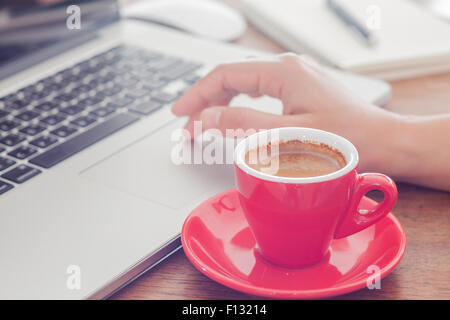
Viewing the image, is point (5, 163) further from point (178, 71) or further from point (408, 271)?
point (408, 271)

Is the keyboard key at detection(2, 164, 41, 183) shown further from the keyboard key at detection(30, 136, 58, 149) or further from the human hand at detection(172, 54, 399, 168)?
the human hand at detection(172, 54, 399, 168)

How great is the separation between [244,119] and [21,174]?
27cm

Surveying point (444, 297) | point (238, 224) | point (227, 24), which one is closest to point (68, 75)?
point (227, 24)

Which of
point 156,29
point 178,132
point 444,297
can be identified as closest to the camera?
point 444,297

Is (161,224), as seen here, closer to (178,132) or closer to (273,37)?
(178,132)

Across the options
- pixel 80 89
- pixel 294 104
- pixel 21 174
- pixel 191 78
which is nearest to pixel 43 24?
pixel 80 89

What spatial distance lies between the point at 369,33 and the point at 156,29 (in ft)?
1.38

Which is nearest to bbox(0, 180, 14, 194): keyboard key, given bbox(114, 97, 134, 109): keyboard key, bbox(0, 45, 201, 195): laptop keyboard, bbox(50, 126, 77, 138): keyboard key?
bbox(0, 45, 201, 195): laptop keyboard

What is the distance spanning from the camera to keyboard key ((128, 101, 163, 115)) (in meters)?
0.75

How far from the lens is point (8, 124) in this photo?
2.40 ft

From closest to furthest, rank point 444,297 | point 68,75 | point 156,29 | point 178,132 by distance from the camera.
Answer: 1. point 444,297
2. point 178,132
3. point 68,75
4. point 156,29

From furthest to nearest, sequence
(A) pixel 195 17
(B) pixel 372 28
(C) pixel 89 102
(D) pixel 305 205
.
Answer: (A) pixel 195 17, (B) pixel 372 28, (C) pixel 89 102, (D) pixel 305 205

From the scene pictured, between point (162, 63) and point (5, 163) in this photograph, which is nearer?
point (5, 163)

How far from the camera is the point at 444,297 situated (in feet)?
1.47
